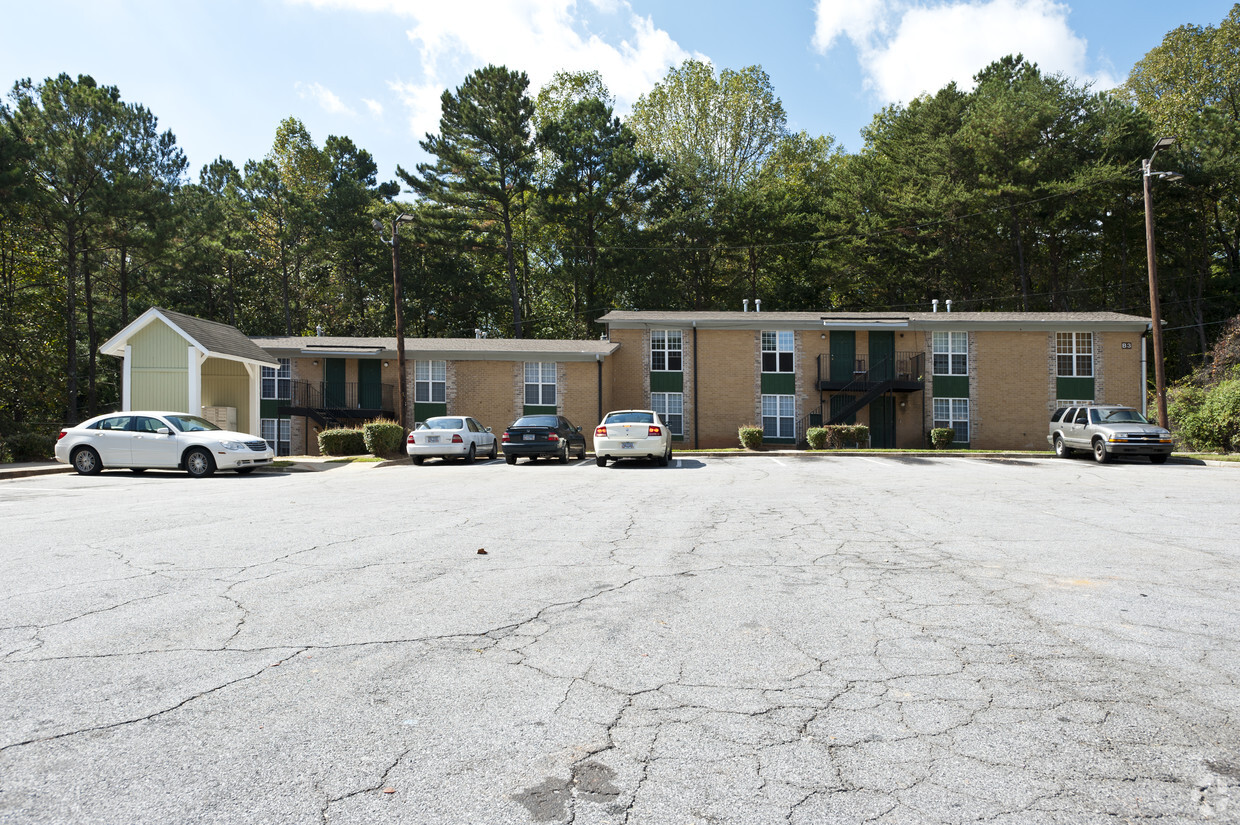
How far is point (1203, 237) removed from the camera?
42.7m

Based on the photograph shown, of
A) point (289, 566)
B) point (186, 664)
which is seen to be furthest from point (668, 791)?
point (289, 566)

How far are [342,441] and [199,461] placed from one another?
713cm

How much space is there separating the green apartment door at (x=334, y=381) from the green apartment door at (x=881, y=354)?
2380 cm

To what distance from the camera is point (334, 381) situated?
32656 mm

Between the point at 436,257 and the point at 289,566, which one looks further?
the point at 436,257

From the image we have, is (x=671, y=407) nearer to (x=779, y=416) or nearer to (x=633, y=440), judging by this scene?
(x=779, y=416)

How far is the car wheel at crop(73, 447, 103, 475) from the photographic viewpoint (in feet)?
56.7

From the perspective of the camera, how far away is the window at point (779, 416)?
32.8 metres

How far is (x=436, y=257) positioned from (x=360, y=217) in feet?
16.4

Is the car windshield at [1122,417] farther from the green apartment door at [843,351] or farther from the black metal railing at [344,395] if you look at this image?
the black metal railing at [344,395]

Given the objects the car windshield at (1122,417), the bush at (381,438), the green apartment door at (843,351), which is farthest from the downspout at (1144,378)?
→ the bush at (381,438)

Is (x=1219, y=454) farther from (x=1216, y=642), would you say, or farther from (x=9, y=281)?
(x=9, y=281)

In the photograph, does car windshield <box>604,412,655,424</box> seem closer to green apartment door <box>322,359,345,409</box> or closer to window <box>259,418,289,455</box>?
green apartment door <box>322,359,345,409</box>

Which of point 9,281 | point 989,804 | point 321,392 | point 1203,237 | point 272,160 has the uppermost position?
point 272,160
